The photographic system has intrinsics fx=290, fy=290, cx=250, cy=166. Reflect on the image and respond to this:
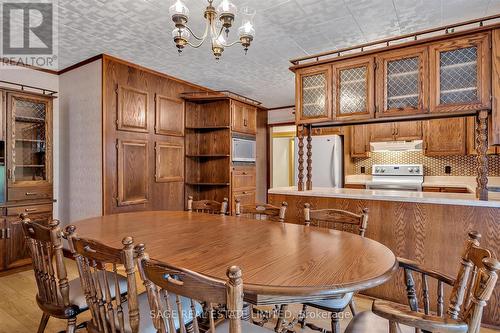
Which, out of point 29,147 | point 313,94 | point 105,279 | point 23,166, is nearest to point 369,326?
point 105,279

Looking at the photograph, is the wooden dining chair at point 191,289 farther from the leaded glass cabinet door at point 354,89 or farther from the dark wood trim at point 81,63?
the dark wood trim at point 81,63

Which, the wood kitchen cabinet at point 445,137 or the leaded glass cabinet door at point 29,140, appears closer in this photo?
the leaded glass cabinet door at point 29,140

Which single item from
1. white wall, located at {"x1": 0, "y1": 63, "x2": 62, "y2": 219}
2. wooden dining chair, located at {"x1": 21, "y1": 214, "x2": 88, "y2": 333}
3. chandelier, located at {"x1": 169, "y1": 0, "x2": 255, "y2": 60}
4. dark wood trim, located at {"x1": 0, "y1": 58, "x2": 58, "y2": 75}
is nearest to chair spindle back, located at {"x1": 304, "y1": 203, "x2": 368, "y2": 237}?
chandelier, located at {"x1": 169, "y1": 0, "x2": 255, "y2": 60}

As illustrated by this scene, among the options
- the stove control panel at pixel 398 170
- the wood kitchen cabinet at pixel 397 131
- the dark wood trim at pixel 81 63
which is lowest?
the stove control panel at pixel 398 170

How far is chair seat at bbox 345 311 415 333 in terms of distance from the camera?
48.6 inches

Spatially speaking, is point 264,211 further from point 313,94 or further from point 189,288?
point 189,288

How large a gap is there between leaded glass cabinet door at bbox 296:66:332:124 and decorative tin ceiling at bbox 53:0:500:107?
14.5 inches

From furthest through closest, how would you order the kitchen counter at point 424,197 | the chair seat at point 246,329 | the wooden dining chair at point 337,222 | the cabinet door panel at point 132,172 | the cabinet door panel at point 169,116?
the cabinet door panel at point 169,116
the cabinet door panel at point 132,172
the kitchen counter at point 424,197
the wooden dining chair at point 337,222
the chair seat at point 246,329

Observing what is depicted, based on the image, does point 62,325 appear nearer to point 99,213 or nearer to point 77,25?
point 99,213

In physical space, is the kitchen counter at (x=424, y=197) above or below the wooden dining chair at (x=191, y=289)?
above

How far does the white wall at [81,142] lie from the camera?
3.50 metres

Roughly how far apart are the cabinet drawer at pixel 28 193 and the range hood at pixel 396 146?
4.79 metres

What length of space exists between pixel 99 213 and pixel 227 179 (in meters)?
1.85

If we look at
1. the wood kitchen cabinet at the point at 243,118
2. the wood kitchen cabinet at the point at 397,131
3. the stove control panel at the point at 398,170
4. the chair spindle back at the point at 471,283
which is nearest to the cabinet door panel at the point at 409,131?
the wood kitchen cabinet at the point at 397,131
